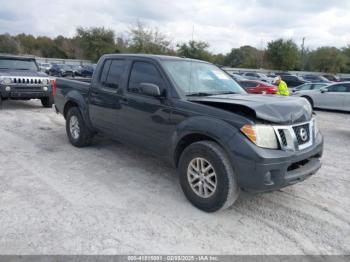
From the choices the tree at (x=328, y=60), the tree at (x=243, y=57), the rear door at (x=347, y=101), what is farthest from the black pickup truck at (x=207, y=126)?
the tree at (x=243, y=57)

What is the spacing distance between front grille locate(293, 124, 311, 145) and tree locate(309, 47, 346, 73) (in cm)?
6103

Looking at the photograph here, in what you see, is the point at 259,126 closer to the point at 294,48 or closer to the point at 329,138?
the point at 329,138

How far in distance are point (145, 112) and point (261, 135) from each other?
69.7 inches

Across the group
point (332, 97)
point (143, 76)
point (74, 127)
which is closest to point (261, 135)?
point (143, 76)

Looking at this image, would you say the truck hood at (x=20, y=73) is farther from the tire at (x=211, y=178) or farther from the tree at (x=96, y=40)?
the tree at (x=96, y=40)

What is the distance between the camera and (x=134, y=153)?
605 centimetres

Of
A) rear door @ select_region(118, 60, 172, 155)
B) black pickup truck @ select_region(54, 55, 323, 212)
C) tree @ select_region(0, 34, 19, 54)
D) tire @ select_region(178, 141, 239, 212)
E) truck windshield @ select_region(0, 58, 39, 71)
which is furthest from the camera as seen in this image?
tree @ select_region(0, 34, 19, 54)

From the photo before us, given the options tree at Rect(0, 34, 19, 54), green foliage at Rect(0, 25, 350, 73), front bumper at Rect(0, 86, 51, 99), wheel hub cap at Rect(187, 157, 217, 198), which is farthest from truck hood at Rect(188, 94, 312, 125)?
tree at Rect(0, 34, 19, 54)

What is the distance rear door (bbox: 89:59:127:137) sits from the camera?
5.09 meters

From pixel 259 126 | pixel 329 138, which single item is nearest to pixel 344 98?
pixel 329 138

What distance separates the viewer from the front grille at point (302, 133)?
371cm

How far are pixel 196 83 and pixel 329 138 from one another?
211 inches

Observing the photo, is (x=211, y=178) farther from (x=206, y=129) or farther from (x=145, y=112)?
(x=145, y=112)

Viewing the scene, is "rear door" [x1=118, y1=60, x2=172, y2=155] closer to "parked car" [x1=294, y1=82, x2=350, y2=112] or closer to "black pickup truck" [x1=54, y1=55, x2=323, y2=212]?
"black pickup truck" [x1=54, y1=55, x2=323, y2=212]
